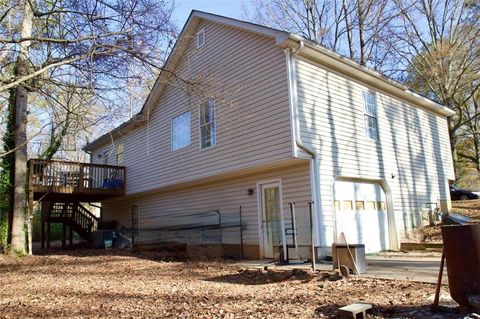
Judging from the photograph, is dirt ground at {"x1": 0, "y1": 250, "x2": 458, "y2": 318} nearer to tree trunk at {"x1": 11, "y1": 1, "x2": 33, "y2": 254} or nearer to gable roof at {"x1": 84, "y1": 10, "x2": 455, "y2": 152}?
gable roof at {"x1": 84, "y1": 10, "x2": 455, "y2": 152}

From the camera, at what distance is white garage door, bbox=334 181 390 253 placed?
11.1 metres

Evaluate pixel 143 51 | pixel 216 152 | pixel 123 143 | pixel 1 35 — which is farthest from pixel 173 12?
pixel 123 143

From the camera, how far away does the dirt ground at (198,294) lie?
196 inches

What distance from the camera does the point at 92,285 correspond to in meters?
7.19

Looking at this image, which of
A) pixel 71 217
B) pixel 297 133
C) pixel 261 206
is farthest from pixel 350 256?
pixel 71 217

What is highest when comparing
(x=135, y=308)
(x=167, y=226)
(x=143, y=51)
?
(x=143, y=51)

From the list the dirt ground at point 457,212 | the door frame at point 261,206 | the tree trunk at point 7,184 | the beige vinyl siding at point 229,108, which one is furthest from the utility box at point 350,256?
the tree trunk at point 7,184

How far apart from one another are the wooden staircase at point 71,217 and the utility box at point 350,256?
15202 mm

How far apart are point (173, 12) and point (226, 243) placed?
784 cm

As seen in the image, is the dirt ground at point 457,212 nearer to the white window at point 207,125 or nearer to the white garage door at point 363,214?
the white garage door at point 363,214

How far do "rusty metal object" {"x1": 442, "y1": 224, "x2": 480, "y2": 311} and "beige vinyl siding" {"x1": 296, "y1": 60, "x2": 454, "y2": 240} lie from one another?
579cm

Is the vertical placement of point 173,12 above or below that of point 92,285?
above

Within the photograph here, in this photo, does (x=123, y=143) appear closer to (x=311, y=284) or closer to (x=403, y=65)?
(x=311, y=284)

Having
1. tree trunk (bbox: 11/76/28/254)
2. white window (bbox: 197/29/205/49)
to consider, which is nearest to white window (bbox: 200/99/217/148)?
white window (bbox: 197/29/205/49)
